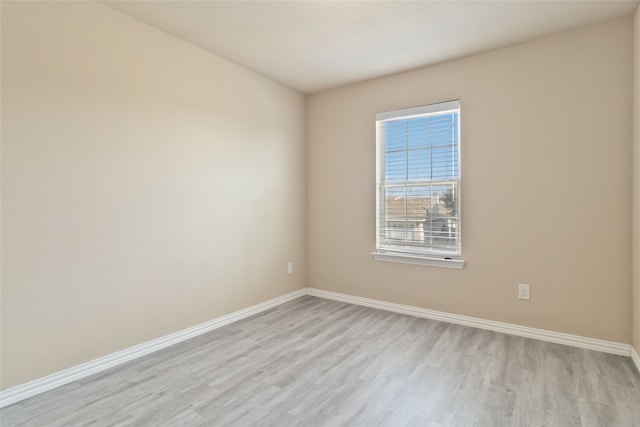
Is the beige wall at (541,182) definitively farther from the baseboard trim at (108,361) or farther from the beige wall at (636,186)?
the baseboard trim at (108,361)

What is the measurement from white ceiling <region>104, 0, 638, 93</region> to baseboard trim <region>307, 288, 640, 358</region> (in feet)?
8.15

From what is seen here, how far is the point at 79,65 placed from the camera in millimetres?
2201

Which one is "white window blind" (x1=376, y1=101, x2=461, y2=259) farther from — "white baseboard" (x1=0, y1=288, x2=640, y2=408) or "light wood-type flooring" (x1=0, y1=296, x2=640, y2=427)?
"light wood-type flooring" (x1=0, y1=296, x2=640, y2=427)

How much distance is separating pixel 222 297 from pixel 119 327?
93 centimetres

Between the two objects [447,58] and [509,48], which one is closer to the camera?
[509,48]

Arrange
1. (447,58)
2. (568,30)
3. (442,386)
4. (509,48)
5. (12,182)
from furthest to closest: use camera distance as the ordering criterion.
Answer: (447,58) < (509,48) < (568,30) < (442,386) < (12,182)

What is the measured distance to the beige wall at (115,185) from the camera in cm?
198

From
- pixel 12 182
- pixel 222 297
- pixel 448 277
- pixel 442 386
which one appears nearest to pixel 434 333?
pixel 448 277

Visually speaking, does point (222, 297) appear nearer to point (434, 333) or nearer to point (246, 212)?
point (246, 212)

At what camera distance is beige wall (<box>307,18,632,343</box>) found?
8.32 feet

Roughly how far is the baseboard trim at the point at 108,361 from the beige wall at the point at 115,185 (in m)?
0.05

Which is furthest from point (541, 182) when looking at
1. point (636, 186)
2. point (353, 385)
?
point (353, 385)

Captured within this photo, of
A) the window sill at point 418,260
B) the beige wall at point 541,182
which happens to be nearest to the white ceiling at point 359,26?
the beige wall at point 541,182

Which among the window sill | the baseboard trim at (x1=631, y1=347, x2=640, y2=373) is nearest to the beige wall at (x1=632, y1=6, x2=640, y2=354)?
the baseboard trim at (x1=631, y1=347, x2=640, y2=373)
